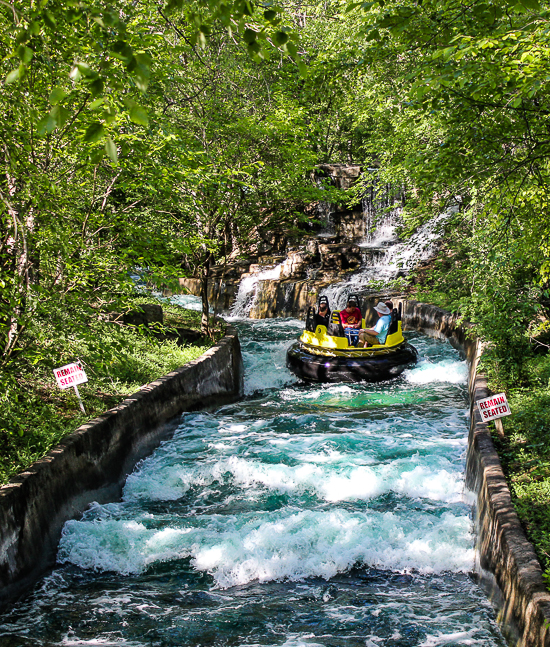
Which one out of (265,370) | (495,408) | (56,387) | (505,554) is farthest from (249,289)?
(505,554)

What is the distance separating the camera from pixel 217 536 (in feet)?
17.6

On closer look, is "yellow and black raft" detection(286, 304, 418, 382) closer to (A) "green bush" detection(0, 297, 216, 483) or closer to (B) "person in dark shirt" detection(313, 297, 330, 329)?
(B) "person in dark shirt" detection(313, 297, 330, 329)

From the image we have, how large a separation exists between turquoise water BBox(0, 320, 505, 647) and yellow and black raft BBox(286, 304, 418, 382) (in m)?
3.02

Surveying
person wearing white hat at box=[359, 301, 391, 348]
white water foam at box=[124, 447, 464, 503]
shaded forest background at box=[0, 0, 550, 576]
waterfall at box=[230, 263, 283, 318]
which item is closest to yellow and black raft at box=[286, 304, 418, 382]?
person wearing white hat at box=[359, 301, 391, 348]

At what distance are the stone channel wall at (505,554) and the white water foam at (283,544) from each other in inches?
17.1

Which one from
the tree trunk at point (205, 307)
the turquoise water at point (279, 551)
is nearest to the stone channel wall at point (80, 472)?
A: the turquoise water at point (279, 551)

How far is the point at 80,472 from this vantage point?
6.07 meters

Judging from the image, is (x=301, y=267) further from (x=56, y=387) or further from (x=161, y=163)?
(x=56, y=387)

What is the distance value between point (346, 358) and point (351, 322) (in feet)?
4.00

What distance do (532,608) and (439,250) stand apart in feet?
60.5

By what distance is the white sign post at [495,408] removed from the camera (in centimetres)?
568

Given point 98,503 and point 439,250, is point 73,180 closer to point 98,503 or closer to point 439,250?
point 98,503

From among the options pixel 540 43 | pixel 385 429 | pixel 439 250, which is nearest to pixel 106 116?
pixel 540 43

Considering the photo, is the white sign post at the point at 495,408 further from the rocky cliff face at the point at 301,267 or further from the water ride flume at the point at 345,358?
the rocky cliff face at the point at 301,267
